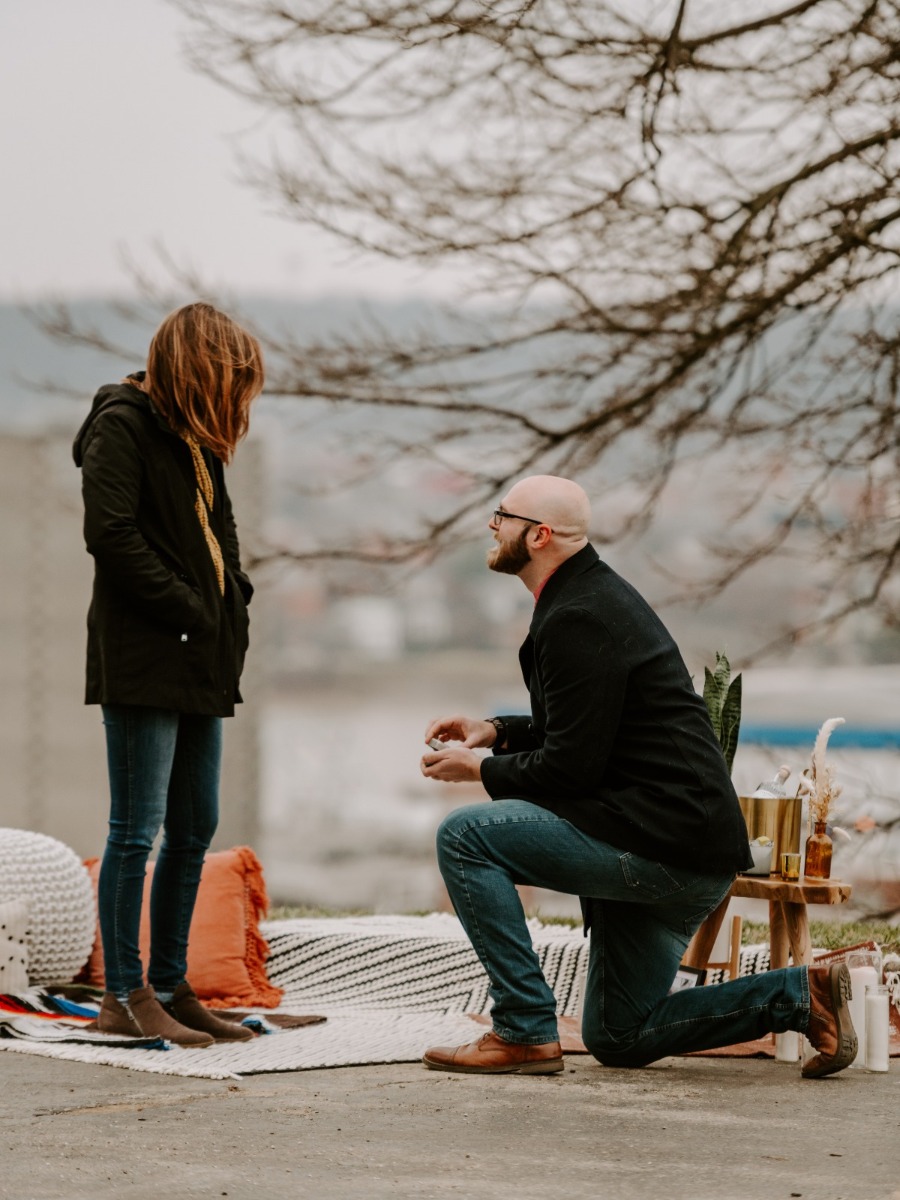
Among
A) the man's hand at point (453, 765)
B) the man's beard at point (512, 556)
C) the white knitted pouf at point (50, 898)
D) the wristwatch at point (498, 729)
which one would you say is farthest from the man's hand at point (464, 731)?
the white knitted pouf at point (50, 898)

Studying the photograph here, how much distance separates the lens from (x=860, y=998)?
12.0ft

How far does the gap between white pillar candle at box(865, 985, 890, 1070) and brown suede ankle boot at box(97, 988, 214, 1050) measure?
58.3 inches

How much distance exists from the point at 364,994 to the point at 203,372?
1.89 metres

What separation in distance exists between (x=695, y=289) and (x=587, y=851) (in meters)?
3.48

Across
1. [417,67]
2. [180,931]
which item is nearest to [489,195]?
[417,67]

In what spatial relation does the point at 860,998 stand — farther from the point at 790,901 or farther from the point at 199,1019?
the point at 199,1019

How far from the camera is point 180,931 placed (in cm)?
386

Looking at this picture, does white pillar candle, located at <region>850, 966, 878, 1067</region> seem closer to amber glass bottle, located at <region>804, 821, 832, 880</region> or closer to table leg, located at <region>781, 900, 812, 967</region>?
table leg, located at <region>781, 900, 812, 967</region>

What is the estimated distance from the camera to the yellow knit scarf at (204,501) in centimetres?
382

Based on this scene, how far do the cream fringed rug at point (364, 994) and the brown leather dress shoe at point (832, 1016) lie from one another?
896mm

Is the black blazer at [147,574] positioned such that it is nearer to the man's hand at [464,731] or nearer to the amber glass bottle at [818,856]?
the man's hand at [464,731]

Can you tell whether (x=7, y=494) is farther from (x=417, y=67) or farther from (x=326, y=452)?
(x=417, y=67)

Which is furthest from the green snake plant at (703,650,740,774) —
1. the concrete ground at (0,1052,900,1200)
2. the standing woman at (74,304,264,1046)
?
the standing woman at (74,304,264,1046)

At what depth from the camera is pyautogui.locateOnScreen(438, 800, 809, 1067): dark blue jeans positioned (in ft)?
10.8
